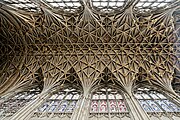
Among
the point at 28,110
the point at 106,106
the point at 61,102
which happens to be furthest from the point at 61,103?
the point at 106,106

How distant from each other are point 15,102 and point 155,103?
8.59m

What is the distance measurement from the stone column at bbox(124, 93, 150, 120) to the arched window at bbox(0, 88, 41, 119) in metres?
6.06

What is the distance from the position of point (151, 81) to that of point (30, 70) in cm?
919

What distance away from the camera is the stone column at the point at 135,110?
7543 mm

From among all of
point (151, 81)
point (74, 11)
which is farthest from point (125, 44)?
point (74, 11)

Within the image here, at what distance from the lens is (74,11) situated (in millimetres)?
11820

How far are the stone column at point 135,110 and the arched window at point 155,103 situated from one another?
65cm

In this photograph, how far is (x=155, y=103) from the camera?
9445 mm

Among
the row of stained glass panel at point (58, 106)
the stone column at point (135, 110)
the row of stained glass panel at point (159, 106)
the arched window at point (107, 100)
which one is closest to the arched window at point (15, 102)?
the row of stained glass panel at point (58, 106)

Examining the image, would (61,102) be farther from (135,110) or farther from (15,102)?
(135,110)

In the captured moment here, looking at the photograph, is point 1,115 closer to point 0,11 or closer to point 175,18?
point 0,11

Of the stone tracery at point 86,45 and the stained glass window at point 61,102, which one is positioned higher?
the stone tracery at point 86,45

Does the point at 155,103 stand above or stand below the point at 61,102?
below

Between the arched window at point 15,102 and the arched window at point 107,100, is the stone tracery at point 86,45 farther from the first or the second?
the arched window at point 15,102
